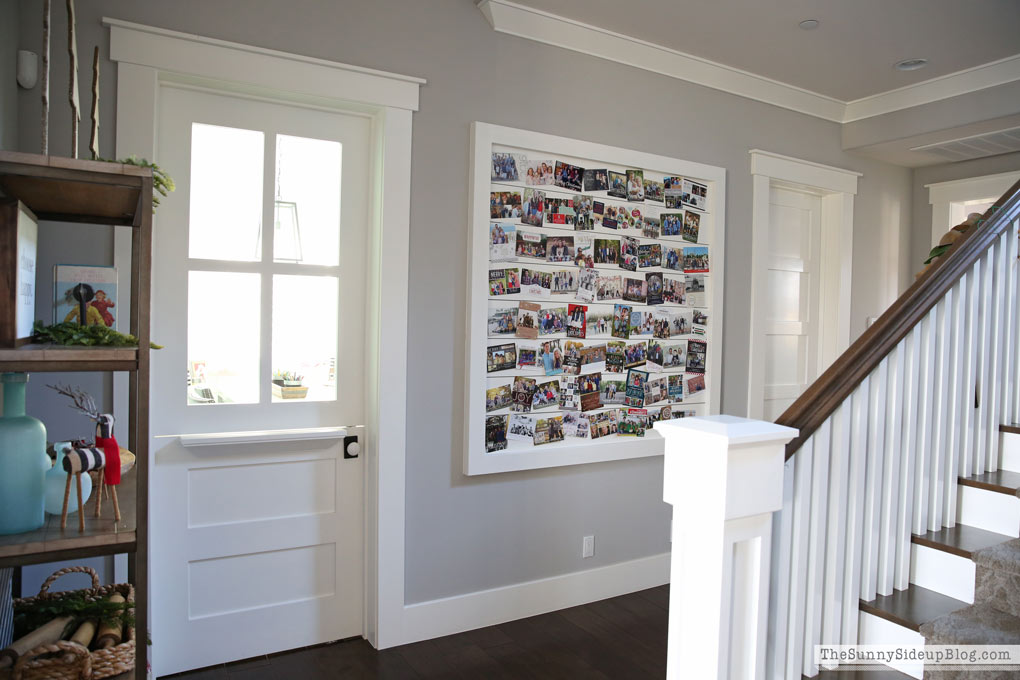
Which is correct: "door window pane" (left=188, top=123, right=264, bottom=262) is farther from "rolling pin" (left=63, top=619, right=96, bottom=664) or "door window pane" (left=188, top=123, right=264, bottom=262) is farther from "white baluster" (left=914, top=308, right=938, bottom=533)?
"white baluster" (left=914, top=308, right=938, bottom=533)

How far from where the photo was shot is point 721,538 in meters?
1.45

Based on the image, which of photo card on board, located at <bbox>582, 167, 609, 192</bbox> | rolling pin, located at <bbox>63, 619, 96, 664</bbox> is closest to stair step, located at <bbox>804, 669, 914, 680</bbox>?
rolling pin, located at <bbox>63, 619, 96, 664</bbox>

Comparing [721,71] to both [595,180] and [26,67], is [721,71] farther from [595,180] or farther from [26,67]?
[26,67]

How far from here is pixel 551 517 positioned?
309cm

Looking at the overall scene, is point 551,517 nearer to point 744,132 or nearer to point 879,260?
point 744,132

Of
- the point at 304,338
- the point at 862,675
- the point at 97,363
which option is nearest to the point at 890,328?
the point at 862,675

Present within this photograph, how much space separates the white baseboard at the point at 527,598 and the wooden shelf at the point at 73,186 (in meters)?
1.88

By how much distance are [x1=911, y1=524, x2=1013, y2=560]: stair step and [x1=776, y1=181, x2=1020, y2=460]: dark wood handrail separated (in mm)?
565

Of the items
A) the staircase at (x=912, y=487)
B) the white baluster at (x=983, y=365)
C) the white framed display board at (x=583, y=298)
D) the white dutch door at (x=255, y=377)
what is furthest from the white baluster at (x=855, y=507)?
the white dutch door at (x=255, y=377)

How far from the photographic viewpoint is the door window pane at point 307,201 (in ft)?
8.50

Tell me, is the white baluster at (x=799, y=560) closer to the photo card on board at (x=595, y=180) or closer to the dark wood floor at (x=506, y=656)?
the dark wood floor at (x=506, y=656)

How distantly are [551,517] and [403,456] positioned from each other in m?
0.82

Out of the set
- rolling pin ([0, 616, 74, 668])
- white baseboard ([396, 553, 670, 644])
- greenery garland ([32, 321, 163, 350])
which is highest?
greenery garland ([32, 321, 163, 350])

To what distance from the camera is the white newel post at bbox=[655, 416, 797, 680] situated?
1.44 m
